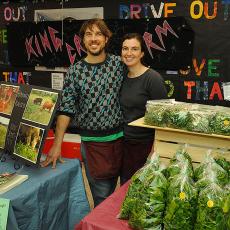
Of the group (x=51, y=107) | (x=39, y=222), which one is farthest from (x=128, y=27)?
(x=39, y=222)

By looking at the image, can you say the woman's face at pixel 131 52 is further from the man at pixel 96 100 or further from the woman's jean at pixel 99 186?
the woman's jean at pixel 99 186

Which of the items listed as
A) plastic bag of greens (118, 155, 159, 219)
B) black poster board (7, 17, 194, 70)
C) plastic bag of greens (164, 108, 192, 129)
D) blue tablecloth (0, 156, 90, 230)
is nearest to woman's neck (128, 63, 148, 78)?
plastic bag of greens (164, 108, 192, 129)

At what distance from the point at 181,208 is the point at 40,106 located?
0.84 metres

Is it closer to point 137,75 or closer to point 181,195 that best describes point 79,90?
point 137,75

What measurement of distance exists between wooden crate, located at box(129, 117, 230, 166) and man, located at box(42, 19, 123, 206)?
41cm

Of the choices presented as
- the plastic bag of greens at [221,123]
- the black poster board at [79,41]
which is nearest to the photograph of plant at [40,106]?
the plastic bag of greens at [221,123]

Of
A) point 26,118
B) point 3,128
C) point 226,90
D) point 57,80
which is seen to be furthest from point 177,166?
point 57,80

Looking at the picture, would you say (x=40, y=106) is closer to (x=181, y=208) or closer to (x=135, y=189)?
(x=135, y=189)

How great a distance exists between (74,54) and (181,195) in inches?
114


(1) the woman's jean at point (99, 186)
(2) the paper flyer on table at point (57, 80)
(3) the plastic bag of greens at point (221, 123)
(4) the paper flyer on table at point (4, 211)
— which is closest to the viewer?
(4) the paper flyer on table at point (4, 211)

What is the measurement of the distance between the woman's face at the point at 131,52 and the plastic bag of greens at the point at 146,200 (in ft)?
3.10

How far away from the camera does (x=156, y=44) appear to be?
11.0 ft

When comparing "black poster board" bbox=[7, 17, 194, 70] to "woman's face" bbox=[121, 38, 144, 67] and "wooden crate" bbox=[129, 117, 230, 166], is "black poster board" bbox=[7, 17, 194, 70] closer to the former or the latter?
"woman's face" bbox=[121, 38, 144, 67]

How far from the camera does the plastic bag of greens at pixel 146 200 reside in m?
1.16
